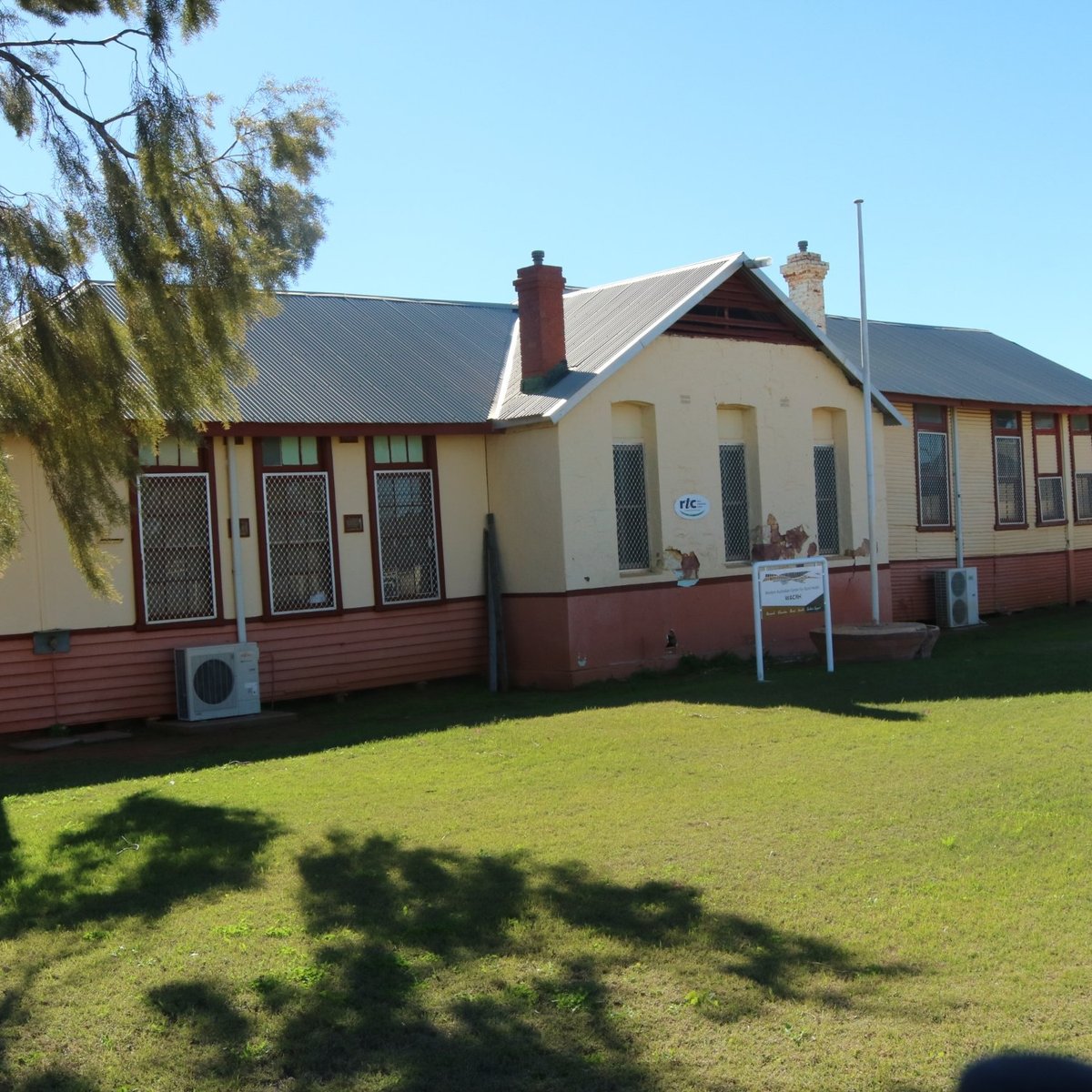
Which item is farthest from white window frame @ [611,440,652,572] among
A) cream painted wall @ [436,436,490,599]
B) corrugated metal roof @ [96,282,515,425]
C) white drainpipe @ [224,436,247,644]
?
white drainpipe @ [224,436,247,644]

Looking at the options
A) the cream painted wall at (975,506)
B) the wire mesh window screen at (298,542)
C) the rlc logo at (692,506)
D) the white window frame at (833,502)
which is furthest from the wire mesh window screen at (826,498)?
the wire mesh window screen at (298,542)

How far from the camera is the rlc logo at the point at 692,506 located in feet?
56.4

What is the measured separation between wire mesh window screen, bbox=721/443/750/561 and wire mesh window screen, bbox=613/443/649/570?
4.77ft

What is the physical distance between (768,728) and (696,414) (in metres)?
6.82

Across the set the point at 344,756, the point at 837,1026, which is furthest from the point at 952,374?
the point at 837,1026

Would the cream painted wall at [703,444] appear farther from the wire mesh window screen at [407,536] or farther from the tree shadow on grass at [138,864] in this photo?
the tree shadow on grass at [138,864]

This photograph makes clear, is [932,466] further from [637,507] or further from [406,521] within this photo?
[406,521]

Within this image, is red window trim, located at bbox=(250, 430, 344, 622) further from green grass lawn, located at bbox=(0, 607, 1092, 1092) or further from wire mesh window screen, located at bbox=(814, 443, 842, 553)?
wire mesh window screen, located at bbox=(814, 443, 842, 553)

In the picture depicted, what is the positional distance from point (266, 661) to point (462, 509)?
11.0 ft

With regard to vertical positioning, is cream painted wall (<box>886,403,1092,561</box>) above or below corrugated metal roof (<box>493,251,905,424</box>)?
below

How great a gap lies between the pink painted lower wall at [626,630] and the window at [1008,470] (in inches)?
317

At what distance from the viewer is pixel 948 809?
8.12m

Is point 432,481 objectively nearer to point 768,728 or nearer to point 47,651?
point 47,651

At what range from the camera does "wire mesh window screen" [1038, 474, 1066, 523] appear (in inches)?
992
